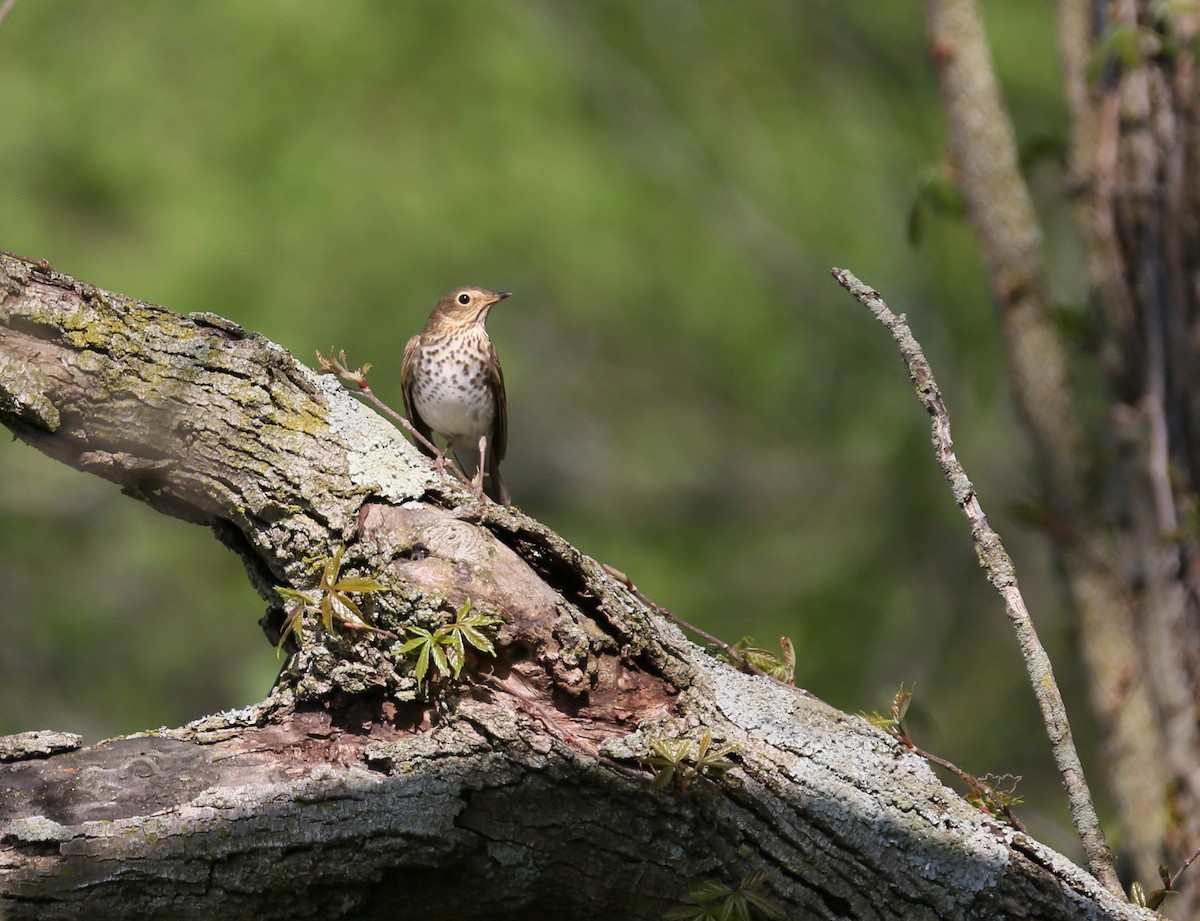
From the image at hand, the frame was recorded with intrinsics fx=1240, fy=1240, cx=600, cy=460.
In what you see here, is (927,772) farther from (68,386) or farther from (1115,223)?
(1115,223)

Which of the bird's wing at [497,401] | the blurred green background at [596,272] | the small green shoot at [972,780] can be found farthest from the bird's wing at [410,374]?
the small green shoot at [972,780]

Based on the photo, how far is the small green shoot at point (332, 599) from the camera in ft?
7.81

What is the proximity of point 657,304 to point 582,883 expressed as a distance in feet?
29.9

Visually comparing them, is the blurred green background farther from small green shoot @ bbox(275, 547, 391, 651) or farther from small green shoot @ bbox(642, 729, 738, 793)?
small green shoot @ bbox(642, 729, 738, 793)

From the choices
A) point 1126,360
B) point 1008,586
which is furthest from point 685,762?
point 1126,360

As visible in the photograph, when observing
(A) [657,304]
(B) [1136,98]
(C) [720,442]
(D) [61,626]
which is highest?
(A) [657,304]

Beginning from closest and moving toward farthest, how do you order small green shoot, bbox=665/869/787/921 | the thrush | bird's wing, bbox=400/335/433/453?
small green shoot, bbox=665/869/787/921
the thrush
bird's wing, bbox=400/335/433/453

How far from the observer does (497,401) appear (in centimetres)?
568

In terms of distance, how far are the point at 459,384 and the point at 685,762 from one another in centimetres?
347

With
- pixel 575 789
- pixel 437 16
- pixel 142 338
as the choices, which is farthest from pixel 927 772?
pixel 437 16

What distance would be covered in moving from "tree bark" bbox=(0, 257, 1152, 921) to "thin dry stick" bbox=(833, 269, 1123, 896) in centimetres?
14

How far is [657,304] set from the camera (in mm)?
11211

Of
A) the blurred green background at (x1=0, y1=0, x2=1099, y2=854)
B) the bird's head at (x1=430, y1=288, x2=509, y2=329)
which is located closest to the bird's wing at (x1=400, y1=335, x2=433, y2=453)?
the bird's head at (x1=430, y1=288, x2=509, y2=329)

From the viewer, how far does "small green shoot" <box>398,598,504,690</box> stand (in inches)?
91.6
